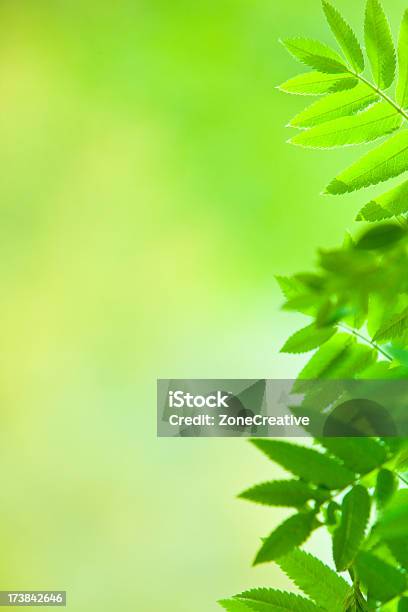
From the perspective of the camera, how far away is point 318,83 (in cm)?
44

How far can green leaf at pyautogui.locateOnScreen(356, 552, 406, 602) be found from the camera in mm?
278

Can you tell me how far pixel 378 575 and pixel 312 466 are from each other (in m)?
0.05

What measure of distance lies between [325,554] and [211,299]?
0.62m

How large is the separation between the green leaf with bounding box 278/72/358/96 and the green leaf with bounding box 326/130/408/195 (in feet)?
0.20

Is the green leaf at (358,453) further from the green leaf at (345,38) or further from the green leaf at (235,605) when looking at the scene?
the green leaf at (345,38)

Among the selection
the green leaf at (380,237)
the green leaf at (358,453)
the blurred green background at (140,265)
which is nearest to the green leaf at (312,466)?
the green leaf at (358,453)

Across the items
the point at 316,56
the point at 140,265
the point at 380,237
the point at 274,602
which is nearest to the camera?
the point at 380,237

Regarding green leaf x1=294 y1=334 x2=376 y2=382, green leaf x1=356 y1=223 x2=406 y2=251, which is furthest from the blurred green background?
green leaf x1=356 y1=223 x2=406 y2=251

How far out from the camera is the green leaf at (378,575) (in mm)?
278

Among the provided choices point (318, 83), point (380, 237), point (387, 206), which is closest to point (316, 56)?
point (318, 83)

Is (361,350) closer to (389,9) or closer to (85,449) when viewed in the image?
(85,449)

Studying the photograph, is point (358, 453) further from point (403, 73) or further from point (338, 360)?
point (403, 73)

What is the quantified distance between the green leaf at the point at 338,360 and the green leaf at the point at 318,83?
0.56ft

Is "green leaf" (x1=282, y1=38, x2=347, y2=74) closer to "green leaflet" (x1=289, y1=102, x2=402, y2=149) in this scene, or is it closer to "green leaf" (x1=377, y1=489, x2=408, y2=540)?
"green leaflet" (x1=289, y1=102, x2=402, y2=149)
